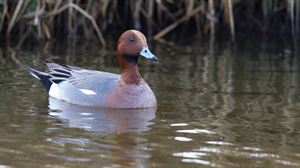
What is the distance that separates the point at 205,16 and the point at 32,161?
740 centimetres

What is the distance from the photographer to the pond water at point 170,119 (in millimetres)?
6051

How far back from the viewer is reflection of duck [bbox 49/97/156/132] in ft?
23.4

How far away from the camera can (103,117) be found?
25.1 ft

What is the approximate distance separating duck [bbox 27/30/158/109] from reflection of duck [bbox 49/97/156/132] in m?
0.08

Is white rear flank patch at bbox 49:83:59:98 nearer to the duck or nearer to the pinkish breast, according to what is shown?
the duck

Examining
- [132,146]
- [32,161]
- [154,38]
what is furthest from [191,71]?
[32,161]

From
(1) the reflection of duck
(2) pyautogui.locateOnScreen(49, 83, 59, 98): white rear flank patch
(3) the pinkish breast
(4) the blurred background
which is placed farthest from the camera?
(2) pyautogui.locateOnScreen(49, 83, 59, 98): white rear flank patch

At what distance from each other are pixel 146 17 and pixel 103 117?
17.6 ft

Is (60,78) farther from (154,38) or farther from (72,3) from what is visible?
(154,38)

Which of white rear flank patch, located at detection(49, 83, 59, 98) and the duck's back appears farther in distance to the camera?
white rear flank patch, located at detection(49, 83, 59, 98)

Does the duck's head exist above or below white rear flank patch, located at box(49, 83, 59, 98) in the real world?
above

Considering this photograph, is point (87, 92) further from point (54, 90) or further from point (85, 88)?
point (54, 90)

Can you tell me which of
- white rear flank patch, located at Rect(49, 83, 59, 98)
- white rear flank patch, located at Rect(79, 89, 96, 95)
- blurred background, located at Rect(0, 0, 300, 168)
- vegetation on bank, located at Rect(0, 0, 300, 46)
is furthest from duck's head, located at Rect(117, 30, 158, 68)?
vegetation on bank, located at Rect(0, 0, 300, 46)

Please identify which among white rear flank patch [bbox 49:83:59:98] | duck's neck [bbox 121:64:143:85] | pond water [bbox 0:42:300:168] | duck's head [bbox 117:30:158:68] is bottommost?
pond water [bbox 0:42:300:168]
